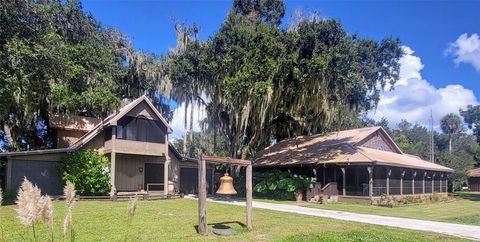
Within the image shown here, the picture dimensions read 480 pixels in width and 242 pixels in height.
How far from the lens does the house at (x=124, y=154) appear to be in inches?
896

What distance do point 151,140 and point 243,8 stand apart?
11002 mm

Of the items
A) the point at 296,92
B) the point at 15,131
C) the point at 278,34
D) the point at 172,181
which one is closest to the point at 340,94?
the point at 296,92

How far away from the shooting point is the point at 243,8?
28547mm

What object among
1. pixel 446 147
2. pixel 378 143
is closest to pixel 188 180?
pixel 378 143

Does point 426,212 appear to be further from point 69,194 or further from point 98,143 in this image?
point 69,194

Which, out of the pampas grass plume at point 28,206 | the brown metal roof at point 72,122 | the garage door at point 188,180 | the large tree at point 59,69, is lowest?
the garage door at point 188,180

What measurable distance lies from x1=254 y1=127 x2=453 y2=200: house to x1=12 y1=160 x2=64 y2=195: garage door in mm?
13278

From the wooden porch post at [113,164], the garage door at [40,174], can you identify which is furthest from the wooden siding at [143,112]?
the garage door at [40,174]

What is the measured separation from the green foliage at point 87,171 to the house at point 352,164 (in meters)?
11.1

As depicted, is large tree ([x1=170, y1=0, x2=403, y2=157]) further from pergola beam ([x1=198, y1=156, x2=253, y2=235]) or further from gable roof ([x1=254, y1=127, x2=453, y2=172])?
pergola beam ([x1=198, y1=156, x2=253, y2=235])

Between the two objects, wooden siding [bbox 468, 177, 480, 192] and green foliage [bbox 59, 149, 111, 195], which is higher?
green foliage [bbox 59, 149, 111, 195]

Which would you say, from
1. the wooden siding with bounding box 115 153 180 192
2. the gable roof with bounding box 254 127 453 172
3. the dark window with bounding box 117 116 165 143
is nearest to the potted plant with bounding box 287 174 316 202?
the gable roof with bounding box 254 127 453 172

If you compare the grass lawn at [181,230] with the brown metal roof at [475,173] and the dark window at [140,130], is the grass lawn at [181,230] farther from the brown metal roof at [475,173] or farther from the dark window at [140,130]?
the brown metal roof at [475,173]

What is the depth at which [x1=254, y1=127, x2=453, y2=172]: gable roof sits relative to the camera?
26.2 meters
